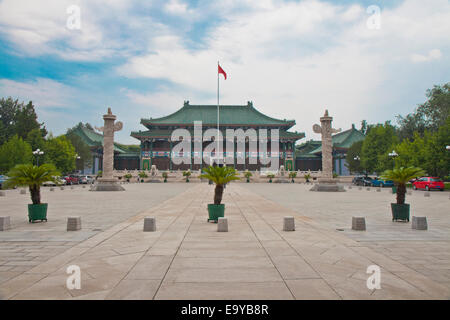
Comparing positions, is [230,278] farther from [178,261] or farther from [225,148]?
[225,148]

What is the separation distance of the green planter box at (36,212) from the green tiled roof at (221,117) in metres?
46.8

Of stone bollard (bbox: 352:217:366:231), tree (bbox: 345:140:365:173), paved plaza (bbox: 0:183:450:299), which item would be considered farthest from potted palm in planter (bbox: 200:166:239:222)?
tree (bbox: 345:140:365:173)

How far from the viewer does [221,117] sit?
59.0 metres

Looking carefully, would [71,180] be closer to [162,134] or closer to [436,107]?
[162,134]

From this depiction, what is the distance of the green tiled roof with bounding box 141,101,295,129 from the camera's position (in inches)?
2237

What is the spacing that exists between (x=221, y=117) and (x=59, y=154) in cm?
2854

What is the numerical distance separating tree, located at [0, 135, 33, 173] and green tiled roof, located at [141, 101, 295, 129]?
20.3 meters

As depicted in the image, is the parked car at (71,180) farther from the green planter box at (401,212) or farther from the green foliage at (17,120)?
the green planter box at (401,212)

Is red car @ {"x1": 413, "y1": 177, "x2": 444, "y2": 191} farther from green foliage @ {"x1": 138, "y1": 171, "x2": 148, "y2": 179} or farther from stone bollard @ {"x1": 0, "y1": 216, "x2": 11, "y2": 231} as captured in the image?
green foliage @ {"x1": 138, "y1": 171, "x2": 148, "y2": 179}

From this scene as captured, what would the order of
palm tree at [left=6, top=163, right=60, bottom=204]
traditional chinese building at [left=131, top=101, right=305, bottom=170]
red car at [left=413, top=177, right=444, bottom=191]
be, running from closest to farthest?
palm tree at [left=6, top=163, right=60, bottom=204], red car at [left=413, top=177, right=444, bottom=191], traditional chinese building at [left=131, top=101, right=305, bottom=170]

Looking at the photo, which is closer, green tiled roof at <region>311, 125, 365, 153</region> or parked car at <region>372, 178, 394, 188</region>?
parked car at <region>372, 178, 394, 188</region>

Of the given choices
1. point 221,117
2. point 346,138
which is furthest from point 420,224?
point 346,138

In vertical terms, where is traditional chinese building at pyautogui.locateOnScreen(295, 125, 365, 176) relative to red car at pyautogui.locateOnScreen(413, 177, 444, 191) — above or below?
above
